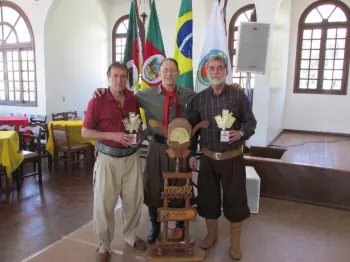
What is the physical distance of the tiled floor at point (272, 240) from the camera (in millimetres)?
2549

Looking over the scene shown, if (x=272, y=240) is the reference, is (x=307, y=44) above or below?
above

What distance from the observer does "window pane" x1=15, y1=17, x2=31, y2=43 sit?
281 inches

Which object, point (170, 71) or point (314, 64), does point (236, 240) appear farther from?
point (314, 64)

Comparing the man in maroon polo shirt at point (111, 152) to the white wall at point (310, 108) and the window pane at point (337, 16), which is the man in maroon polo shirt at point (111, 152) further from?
the window pane at point (337, 16)

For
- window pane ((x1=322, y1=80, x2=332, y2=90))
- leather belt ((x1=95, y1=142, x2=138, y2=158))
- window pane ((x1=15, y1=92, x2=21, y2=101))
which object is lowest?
leather belt ((x1=95, y1=142, x2=138, y2=158))

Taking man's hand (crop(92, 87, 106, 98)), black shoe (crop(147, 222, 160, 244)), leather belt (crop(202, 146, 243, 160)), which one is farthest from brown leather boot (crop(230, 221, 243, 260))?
man's hand (crop(92, 87, 106, 98))

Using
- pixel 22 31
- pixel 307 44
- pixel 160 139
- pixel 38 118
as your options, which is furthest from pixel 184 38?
pixel 22 31

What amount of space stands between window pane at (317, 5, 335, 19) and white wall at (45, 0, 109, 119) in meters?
5.56

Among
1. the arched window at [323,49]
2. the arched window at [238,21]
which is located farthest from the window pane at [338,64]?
the arched window at [238,21]

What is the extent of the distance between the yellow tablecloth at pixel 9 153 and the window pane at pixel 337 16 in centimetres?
686

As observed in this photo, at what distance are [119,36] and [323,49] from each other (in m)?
5.33

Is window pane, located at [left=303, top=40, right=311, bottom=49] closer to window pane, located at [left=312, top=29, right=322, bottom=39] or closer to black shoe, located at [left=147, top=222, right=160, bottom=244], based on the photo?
window pane, located at [left=312, top=29, right=322, bottom=39]

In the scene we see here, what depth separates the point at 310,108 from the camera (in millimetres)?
7352

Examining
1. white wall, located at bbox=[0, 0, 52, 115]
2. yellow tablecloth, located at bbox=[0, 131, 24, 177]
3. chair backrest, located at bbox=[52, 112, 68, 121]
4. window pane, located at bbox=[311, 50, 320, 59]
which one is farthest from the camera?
window pane, located at bbox=[311, 50, 320, 59]
